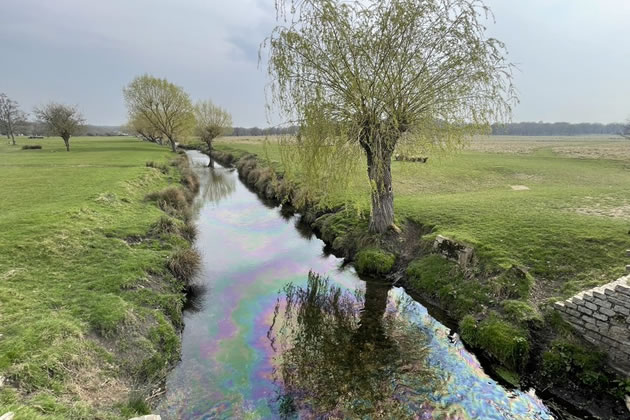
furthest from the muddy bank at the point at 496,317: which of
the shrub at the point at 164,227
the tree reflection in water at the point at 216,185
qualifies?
the tree reflection in water at the point at 216,185

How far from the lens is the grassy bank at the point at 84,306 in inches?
210

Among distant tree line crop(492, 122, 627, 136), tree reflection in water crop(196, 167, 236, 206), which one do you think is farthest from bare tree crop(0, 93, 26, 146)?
distant tree line crop(492, 122, 627, 136)

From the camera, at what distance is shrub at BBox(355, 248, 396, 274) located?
12312 millimetres

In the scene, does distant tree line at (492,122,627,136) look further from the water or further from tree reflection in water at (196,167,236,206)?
the water

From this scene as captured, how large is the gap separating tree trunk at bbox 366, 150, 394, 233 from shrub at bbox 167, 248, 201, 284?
691cm

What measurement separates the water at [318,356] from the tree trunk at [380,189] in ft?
7.97

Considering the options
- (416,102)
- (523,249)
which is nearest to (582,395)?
(523,249)

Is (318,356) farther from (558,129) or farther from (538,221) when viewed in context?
(558,129)

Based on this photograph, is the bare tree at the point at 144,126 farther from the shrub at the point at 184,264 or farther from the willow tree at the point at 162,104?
the shrub at the point at 184,264

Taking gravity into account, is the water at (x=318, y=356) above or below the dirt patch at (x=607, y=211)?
below

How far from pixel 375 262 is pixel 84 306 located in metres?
9.19

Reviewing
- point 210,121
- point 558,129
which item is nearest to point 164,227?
point 210,121

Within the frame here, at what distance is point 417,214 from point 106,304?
1257cm

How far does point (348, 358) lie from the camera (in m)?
7.73
